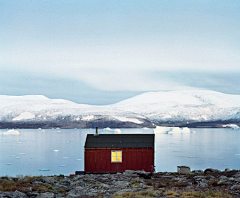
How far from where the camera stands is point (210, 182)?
1675 centimetres

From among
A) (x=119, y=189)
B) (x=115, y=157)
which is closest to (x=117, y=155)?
(x=115, y=157)

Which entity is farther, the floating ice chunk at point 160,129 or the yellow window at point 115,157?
the floating ice chunk at point 160,129

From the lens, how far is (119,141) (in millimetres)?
24578

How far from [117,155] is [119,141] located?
3.35 ft

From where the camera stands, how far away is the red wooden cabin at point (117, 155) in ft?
79.0

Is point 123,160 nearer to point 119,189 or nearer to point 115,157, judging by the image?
point 115,157

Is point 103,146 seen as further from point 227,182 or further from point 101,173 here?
point 227,182

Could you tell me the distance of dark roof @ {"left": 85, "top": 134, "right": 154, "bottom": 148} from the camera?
79.8 ft

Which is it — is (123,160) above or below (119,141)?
below

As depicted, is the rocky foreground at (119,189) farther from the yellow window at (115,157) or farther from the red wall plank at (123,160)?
the yellow window at (115,157)

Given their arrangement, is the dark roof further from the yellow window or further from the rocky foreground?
the rocky foreground

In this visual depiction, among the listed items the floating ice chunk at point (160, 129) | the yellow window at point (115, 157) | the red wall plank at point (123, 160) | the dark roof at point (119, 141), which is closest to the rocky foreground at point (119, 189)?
the red wall plank at point (123, 160)

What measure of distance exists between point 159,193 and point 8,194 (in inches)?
249

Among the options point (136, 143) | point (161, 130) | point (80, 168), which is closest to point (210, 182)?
point (136, 143)
